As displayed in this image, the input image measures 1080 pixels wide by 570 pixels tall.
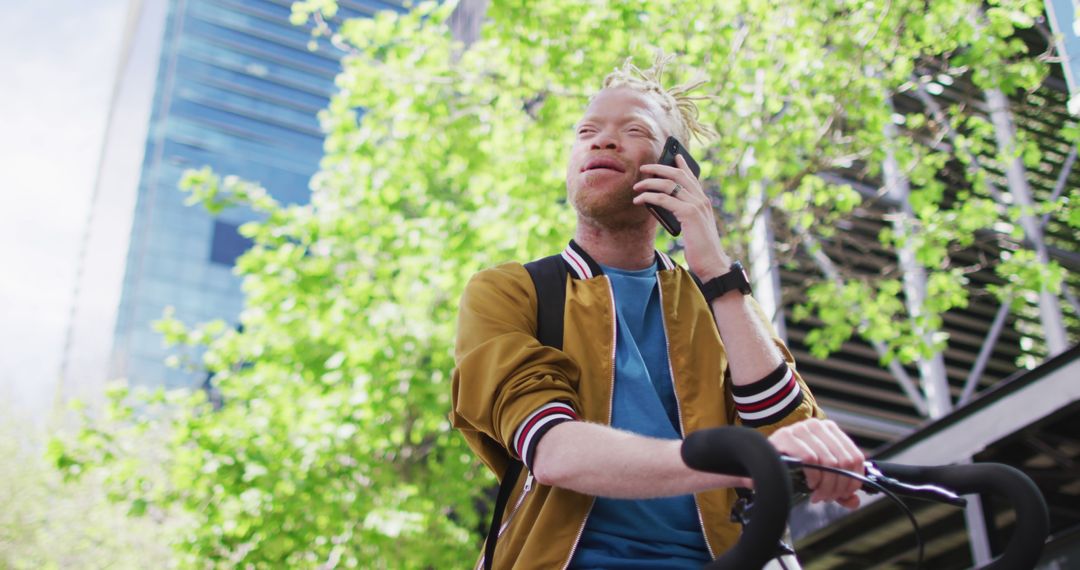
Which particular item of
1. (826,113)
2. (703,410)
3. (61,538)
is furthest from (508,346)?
(61,538)

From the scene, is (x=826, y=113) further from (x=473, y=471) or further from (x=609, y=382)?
(x=609, y=382)

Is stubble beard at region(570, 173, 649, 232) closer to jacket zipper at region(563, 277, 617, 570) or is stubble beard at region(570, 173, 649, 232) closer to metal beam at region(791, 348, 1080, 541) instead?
jacket zipper at region(563, 277, 617, 570)

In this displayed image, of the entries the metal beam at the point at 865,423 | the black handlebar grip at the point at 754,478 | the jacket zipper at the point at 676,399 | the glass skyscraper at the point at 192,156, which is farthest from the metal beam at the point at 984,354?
the glass skyscraper at the point at 192,156

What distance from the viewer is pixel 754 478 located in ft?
4.84

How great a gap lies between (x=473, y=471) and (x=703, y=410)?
9.46 meters

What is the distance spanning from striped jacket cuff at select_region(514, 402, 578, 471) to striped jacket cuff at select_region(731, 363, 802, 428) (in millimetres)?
390

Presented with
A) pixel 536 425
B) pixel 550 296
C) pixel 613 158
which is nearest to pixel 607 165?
pixel 613 158

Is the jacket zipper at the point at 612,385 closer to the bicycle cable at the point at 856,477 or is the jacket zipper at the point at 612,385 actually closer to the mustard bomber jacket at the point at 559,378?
the mustard bomber jacket at the point at 559,378

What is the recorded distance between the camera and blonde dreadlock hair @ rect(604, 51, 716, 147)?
282 cm

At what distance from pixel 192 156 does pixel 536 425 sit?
4262 inches

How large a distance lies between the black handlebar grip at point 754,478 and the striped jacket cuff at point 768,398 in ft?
2.28

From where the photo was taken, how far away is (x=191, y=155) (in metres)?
104

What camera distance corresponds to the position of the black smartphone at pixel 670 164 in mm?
2371

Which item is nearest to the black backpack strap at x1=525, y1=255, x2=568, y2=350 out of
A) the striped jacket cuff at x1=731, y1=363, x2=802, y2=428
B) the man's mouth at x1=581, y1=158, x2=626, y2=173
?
the man's mouth at x1=581, y1=158, x2=626, y2=173
